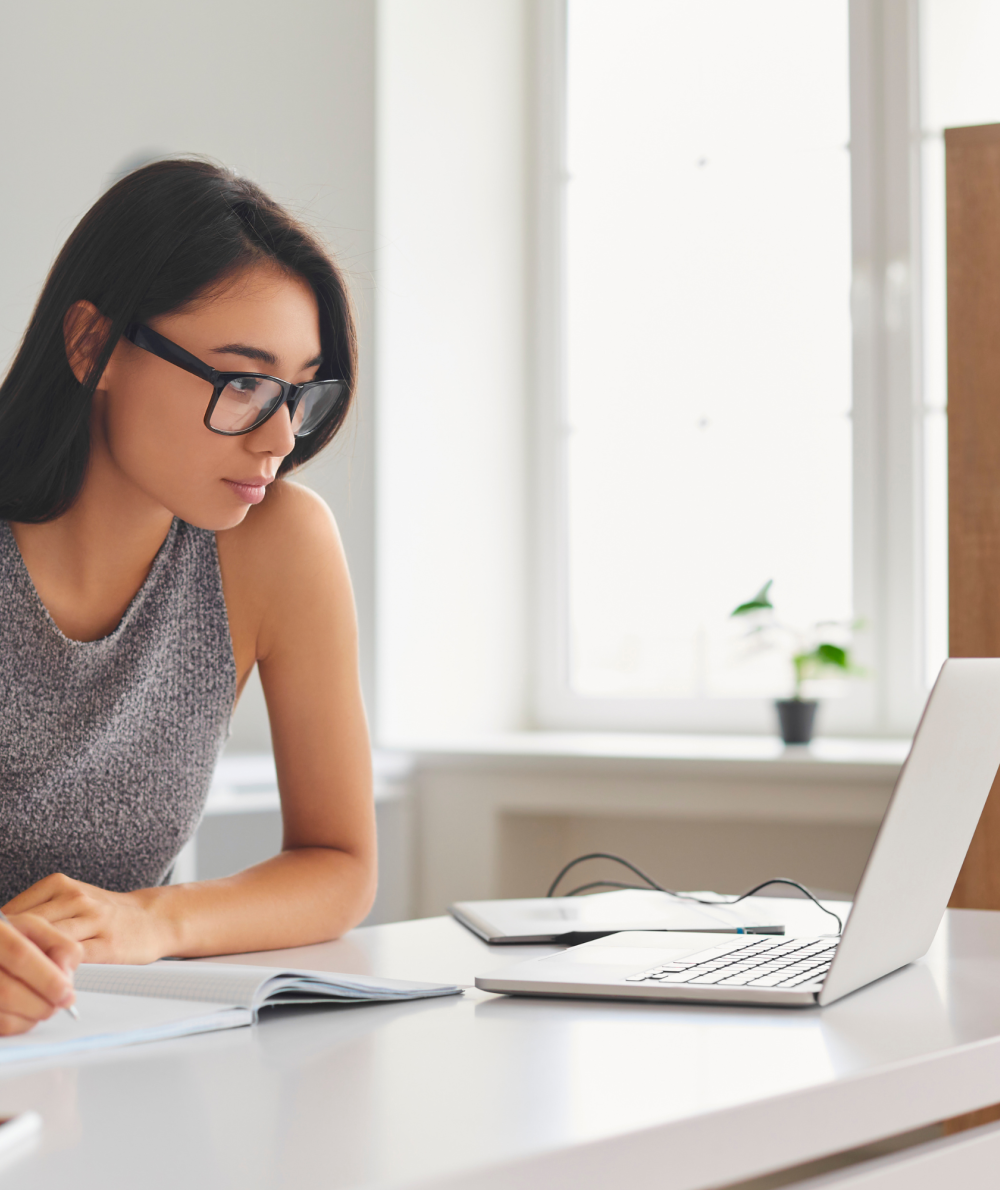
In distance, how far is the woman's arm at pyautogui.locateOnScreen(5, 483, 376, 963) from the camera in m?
1.10

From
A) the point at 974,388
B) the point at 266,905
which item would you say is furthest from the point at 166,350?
the point at 974,388

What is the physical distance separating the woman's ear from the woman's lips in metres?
0.17

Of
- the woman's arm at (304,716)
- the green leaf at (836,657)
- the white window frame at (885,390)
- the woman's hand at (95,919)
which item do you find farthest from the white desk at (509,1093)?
the white window frame at (885,390)

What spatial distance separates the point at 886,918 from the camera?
0.81 meters

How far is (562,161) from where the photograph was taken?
2.97 m

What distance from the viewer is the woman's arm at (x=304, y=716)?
110cm

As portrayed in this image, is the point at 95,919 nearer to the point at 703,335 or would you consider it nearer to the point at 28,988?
the point at 28,988

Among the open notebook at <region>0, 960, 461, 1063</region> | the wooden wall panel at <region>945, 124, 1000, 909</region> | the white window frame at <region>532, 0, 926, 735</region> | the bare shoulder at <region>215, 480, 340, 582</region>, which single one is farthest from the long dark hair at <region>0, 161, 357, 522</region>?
the white window frame at <region>532, 0, 926, 735</region>

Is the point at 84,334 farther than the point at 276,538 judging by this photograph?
No

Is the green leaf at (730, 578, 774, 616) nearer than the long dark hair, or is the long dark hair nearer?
the long dark hair

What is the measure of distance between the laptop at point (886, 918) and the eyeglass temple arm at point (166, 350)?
61cm

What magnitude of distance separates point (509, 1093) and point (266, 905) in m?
0.51

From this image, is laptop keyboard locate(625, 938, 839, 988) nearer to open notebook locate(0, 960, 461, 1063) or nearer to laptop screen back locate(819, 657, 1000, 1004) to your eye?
laptop screen back locate(819, 657, 1000, 1004)

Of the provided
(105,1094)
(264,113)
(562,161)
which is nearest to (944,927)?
(105,1094)
